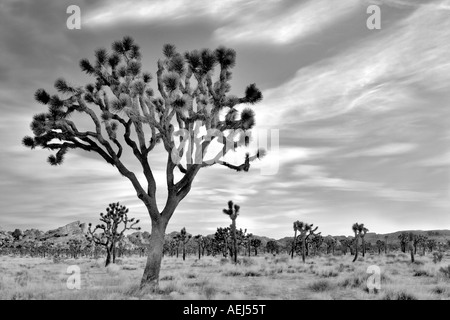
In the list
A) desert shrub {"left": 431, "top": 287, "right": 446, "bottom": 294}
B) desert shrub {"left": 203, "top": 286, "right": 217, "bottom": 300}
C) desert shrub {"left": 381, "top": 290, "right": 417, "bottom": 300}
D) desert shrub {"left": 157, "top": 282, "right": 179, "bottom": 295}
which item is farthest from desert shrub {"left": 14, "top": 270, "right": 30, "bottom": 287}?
desert shrub {"left": 431, "top": 287, "right": 446, "bottom": 294}

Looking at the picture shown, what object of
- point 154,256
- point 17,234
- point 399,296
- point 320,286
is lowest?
point 17,234

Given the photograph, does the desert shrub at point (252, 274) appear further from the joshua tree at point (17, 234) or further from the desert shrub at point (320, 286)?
the joshua tree at point (17, 234)

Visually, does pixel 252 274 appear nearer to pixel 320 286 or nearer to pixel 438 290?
pixel 320 286

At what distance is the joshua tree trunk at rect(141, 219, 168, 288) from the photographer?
12.8 m

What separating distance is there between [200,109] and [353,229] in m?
35.1

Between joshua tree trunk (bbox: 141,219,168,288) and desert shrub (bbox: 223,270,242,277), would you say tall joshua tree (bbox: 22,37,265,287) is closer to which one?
joshua tree trunk (bbox: 141,219,168,288)

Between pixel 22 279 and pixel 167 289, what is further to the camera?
pixel 22 279

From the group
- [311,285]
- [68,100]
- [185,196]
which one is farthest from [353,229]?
[68,100]

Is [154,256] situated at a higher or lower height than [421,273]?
higher

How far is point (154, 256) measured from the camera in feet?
42.8

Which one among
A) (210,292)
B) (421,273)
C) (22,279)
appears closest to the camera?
(210,292)

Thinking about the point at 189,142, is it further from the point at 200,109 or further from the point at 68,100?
the point at 68,100

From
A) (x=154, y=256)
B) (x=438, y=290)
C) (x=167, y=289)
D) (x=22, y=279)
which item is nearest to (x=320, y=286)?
(x=438, y=290)

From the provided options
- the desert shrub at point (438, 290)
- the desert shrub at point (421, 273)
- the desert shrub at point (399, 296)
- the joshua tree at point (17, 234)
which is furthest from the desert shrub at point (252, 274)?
the joshua tree at point (17, 234)
